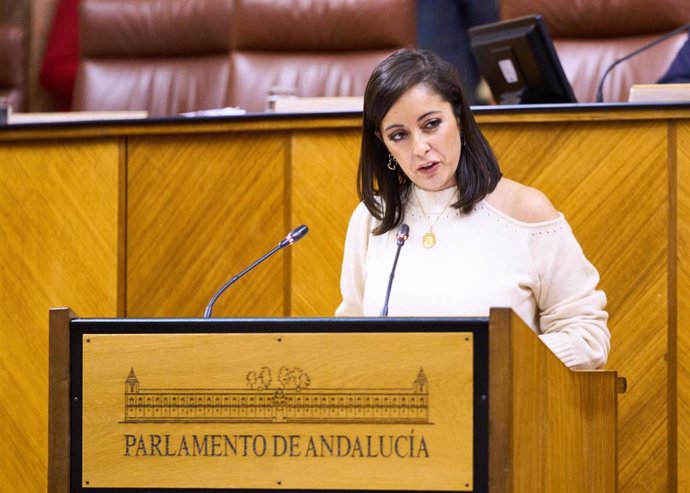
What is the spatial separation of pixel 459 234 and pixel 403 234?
0.11m

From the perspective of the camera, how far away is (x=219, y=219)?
2.24 meters

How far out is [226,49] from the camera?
3.66 meters

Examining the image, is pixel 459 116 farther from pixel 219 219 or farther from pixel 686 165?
pixel 219 219

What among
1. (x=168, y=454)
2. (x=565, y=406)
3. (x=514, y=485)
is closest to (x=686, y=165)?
(x=565, y=406)

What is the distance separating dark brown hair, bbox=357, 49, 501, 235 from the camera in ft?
5.32

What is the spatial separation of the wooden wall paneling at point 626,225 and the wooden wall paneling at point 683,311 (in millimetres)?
23

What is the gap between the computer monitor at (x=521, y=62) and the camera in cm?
241

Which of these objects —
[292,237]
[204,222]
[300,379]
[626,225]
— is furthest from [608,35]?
[300,379]

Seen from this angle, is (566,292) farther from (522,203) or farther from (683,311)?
(683,311)

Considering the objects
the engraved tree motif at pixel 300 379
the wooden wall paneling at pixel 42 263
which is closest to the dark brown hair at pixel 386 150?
the engraved tree motif at pixel 300 379

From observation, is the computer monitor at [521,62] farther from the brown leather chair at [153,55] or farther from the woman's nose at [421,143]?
the brown leather chair at [153,55]

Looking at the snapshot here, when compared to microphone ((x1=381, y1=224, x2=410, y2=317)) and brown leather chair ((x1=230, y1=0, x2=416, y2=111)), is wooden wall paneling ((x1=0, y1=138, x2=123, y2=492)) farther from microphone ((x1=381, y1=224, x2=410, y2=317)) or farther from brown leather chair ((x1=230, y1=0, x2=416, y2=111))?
brown leather chair ((x1=230, y1=0, x2=416, y2=111))

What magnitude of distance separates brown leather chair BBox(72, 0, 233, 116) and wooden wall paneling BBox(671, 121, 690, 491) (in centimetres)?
195

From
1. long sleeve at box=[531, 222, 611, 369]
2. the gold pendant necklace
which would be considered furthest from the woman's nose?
long sleeve at box=[531, 222, 611, 369]
